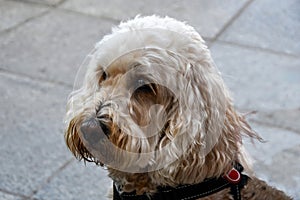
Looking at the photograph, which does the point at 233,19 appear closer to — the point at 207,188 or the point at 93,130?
the point at 207,188

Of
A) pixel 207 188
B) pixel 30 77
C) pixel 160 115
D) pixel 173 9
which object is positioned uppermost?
pixel 160 115

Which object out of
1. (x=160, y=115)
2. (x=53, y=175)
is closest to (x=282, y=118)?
(x=53, y=175)

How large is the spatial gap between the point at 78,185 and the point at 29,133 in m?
0.79

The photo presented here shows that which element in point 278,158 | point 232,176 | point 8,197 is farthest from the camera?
point 278,158

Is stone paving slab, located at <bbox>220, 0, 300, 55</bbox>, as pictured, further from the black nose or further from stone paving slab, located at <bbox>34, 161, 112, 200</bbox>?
the black nose

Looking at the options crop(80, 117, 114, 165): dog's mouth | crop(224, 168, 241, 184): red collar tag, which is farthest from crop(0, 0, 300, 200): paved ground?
crop(80, 117, 114, 165): dog's mouth

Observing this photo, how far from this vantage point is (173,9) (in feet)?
25.2

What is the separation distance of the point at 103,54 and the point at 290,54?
3.75 metres

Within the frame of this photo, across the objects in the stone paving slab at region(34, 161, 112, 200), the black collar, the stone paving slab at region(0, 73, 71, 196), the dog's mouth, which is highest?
the dog's mouth

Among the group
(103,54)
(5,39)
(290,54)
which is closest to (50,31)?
(5,39)

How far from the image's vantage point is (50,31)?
7250 mm

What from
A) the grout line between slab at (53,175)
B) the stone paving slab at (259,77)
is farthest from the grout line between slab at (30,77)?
the stone paving slab at (259,77)

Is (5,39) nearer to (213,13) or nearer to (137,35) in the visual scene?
(213,13)

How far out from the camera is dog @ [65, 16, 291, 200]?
10.5 feet
